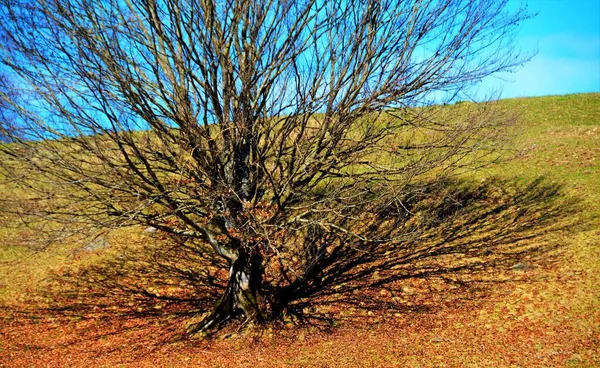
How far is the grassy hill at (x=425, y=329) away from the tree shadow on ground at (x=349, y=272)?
66mm

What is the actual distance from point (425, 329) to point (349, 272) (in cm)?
317

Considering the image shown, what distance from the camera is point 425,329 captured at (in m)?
8.59

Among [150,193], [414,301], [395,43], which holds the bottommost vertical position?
[414,301]

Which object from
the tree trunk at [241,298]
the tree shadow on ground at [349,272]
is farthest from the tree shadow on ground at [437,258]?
A: the tree trunk at [241,298]

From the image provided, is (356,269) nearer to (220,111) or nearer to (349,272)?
(349,272)

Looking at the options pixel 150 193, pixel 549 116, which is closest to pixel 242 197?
pixel 150 193

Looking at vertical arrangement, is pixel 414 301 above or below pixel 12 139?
below

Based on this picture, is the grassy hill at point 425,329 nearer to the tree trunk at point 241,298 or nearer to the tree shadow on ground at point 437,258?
the tree shadow on ground at point 437,258

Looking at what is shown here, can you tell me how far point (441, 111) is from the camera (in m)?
9.77

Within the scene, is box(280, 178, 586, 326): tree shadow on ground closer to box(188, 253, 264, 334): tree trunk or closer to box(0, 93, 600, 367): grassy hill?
box(0, 93, 600, 367): grassy hill

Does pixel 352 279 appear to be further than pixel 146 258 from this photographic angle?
No

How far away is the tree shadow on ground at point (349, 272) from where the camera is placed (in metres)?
10.1

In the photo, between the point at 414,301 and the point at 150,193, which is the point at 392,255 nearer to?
the point at 414,301

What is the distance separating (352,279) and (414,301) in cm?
172
